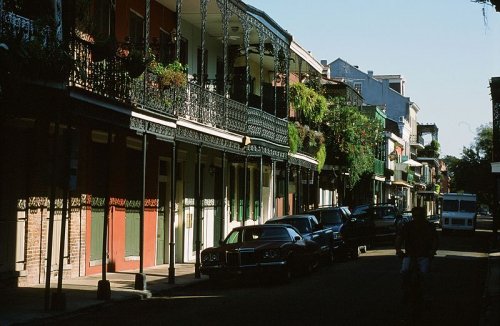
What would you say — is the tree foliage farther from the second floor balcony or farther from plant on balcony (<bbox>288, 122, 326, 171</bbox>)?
the second floor balcony

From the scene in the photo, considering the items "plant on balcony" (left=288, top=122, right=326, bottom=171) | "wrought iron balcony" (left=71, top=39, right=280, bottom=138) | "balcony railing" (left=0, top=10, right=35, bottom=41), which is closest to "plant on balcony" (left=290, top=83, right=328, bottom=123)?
"plant on balcony" (left=288, top=122, right=326, bottom=171)

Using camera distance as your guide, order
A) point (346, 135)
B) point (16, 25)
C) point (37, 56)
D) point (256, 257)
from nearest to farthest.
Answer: point (37, 56) < point (16, 25) < point (256, 257) < point (346, 135)

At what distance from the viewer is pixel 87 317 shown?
13.0 meters

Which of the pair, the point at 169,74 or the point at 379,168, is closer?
the point at 169,74

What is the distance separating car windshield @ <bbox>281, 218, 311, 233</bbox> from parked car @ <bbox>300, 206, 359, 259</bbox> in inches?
108

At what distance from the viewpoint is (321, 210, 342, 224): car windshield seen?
91.2ft

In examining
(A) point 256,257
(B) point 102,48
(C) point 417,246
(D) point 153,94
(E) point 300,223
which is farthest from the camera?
(E) point 300,223

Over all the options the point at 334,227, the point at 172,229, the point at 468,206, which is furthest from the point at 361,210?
the point at 172,229

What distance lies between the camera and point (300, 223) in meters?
23.1

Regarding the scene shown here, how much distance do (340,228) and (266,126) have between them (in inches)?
175

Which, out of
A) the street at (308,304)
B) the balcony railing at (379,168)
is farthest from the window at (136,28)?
the balcony railing at (379,168)

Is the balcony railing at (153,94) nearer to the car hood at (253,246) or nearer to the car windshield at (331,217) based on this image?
the car hood at (253,246)

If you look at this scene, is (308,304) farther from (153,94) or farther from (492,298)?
(153,94)

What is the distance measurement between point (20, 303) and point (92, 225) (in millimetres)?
5926
